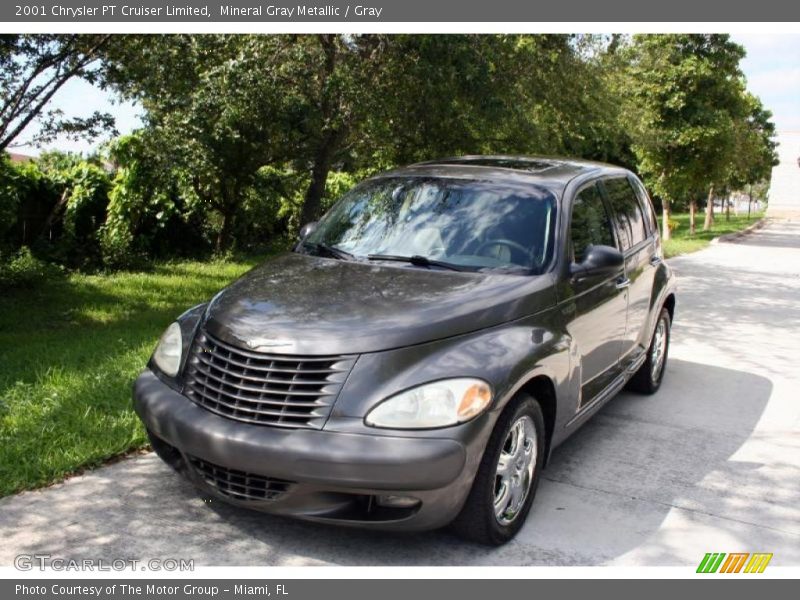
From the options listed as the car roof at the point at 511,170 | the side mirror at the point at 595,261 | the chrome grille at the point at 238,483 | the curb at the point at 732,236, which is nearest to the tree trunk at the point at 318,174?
the car roof at the point at 511,170

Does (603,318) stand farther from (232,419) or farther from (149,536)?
(149,536)

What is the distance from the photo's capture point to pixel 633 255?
563 centimetres

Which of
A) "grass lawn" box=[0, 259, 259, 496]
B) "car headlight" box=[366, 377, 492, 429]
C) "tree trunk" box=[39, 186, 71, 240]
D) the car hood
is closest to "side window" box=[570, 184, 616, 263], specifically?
the car hood

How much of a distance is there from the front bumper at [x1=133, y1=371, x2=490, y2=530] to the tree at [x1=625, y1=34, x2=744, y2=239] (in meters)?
18.9

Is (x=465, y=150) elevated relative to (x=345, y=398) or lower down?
elevated

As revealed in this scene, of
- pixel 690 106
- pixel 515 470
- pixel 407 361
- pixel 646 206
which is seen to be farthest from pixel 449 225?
pixel 690 106

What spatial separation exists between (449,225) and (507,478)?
156cm

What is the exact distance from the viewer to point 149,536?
12.2 ft

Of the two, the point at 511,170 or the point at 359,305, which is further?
the point at 511,170

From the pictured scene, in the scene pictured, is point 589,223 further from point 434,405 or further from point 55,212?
point 55,212

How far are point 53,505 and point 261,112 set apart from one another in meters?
5.96

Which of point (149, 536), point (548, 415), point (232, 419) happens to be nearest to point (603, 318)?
point (548, 415)

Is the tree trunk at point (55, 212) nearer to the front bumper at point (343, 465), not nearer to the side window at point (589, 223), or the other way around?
the side window at point (589, 223)

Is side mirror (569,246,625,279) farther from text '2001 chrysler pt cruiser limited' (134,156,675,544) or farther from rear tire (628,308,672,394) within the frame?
rear tire (628,308,672,394)
